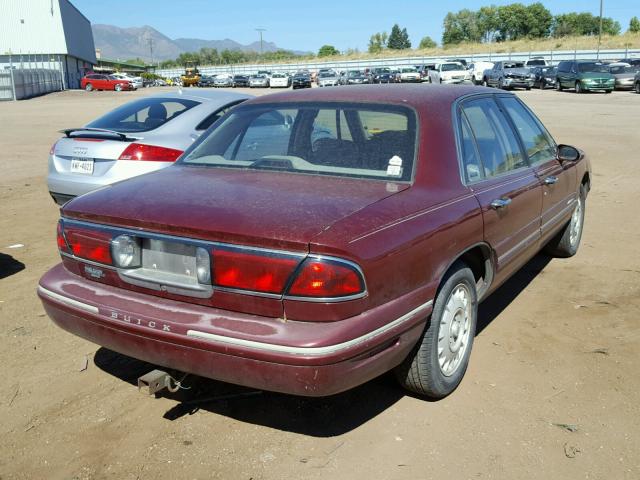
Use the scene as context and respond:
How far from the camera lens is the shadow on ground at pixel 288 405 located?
333 cm

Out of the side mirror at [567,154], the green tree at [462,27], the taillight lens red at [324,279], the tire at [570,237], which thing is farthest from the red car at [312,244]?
the green tree at [462,27]

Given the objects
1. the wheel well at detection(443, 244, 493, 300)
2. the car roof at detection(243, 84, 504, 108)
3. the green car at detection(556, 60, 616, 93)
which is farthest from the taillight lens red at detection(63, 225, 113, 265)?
the green car at detection(556, 60, 616, 93)

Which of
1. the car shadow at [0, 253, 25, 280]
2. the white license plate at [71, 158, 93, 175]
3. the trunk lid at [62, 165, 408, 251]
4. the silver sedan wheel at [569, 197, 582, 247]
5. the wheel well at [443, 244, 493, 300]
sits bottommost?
the car shadow at [0, 253, 25, 280]

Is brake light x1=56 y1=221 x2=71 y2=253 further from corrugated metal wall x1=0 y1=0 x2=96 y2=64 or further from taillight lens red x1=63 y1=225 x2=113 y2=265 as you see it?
corrugated metal wall x1=0 y1=0 x2=96 y2=64

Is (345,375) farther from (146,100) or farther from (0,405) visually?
(146,100)

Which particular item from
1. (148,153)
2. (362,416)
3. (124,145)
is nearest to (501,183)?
(362,416)

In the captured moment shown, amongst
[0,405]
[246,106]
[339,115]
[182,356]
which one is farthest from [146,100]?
[182,356]

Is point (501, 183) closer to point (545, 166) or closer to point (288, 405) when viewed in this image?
point (545, 166)

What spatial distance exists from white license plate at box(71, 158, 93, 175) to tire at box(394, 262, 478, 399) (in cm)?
438

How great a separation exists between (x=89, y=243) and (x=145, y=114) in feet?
14.3

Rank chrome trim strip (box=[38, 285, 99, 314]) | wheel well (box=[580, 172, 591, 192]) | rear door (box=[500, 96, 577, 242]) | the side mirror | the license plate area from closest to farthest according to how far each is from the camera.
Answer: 1. the license plate area
2. chrome trim strip (box=[38, 285, 99, 314])
3. rear door (box=[500, 96, 577, 242])
4. the side mirror
5. wheel well (box=[580, 172, 591, 192])

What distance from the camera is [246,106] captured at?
439 centimetres

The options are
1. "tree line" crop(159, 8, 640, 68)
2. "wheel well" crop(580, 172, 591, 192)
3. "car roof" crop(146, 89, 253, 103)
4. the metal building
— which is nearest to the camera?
"wheel well" crop(580, 172, 591, 192)

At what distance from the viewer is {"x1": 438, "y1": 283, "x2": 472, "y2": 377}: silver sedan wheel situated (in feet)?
11.3
